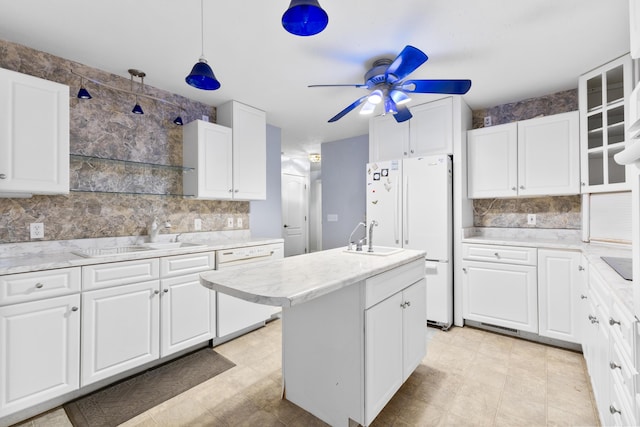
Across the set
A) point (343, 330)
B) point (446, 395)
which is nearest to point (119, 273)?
point (343, 330)

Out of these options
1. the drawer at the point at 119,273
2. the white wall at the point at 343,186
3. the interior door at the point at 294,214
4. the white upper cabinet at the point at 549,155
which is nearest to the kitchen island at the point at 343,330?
the drawer at the point at 119,273

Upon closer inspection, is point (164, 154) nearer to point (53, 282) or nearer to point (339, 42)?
point (53, 282)

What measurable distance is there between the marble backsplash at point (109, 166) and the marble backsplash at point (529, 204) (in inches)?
129

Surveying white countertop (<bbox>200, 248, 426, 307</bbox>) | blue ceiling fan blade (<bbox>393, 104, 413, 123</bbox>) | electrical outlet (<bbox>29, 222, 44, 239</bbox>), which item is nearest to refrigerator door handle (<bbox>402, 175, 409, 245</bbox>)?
blue ceiling fan blade (<bbox>393, 104, 413, 123</bbox>)

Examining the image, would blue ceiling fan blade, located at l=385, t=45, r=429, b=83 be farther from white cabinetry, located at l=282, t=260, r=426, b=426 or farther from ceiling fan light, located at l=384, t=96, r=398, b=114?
white cabinetry, located at l=282, t=260, r=426, b=426

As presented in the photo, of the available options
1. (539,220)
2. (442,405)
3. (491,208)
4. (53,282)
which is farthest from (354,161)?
(53,282)

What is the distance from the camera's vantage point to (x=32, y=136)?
1.91 metres

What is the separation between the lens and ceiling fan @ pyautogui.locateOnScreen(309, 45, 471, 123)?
189 cm

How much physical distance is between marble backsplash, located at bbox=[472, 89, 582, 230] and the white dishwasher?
247cm

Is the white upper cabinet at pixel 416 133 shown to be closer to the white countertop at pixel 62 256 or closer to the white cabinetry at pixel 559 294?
the white cabinetry at pixel 559 294

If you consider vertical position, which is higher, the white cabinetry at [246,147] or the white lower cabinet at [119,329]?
the white cabinetry at [246,147]

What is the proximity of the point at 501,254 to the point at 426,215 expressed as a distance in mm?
790

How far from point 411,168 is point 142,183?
106 inches

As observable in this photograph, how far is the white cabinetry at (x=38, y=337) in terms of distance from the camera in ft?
5.41
